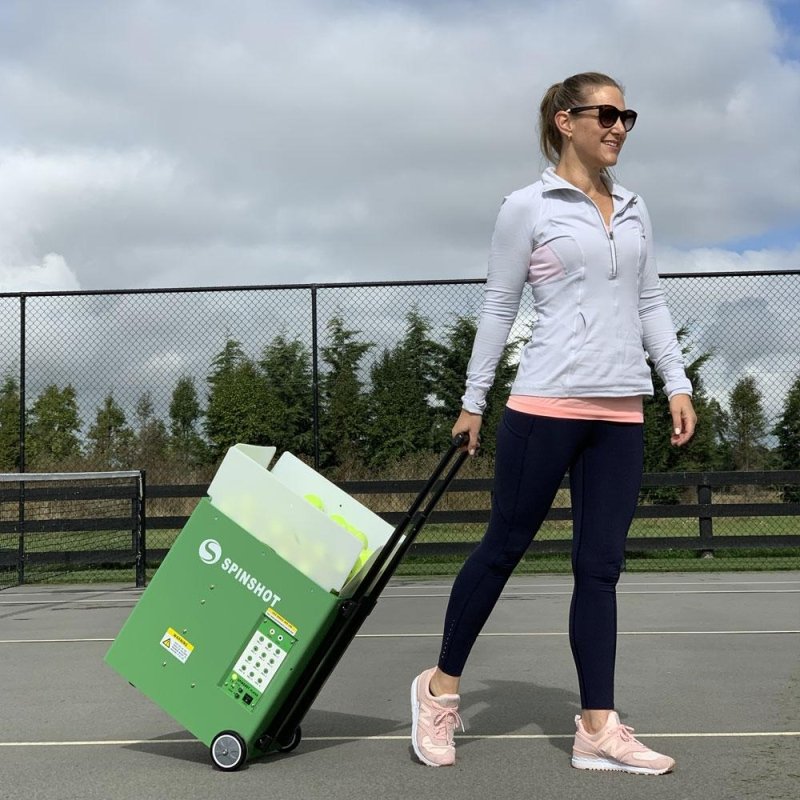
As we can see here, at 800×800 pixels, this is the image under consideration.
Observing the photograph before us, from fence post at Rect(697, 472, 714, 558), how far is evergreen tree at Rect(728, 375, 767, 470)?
395 millimetres

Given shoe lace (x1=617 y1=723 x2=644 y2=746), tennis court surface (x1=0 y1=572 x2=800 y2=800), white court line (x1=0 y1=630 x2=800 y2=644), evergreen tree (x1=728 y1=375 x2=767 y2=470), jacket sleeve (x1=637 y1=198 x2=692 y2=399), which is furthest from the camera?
evergreen tree (x1=728 y1=375 x2=767 y2=470)

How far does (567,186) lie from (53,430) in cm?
972

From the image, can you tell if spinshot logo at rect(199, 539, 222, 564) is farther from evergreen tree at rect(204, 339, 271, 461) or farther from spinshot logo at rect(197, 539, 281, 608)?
evergreen tree at rect(204, 339, 271, 461)

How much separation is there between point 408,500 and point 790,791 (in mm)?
8949

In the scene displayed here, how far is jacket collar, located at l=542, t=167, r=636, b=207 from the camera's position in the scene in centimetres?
360

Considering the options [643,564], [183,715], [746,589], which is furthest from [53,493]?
[183,715]

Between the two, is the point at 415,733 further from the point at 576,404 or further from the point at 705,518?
the point at 705,518

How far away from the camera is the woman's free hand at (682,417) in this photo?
3621 mm

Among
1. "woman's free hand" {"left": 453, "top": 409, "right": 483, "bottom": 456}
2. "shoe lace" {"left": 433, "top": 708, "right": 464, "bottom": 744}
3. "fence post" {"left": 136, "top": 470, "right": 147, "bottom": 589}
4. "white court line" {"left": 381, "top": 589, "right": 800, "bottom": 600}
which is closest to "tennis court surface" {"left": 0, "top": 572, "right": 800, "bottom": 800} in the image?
"shoe lace" {"left": 433, "top": 708, "right": 464, "bottom": 744}

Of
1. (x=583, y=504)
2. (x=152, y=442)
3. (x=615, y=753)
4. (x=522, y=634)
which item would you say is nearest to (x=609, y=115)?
(x=583, y=504)

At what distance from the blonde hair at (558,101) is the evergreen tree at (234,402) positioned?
28.4ft

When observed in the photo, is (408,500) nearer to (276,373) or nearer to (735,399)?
(276,373)

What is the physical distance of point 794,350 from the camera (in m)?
12.0

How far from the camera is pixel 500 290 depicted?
364 centimetres
